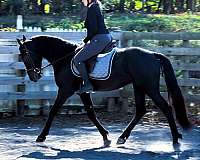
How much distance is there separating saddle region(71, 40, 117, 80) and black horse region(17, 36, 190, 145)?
0.28 ft

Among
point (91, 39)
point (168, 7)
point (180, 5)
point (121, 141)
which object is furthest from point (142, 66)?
point (180, 5)

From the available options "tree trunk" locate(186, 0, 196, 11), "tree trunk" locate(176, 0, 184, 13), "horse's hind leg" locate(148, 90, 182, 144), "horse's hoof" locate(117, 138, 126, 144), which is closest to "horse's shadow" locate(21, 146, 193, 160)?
"horse's hind leg" locate(148, 90, 182, 144)

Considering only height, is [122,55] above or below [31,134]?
above

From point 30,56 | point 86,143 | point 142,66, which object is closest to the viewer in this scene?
point 142,66

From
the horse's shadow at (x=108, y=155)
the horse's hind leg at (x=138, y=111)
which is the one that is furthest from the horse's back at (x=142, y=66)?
the horse's shadow at (x=108, y=155)

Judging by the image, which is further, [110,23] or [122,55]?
[110,23]

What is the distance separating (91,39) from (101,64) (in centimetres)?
43

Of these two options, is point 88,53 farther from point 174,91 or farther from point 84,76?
point 174,91

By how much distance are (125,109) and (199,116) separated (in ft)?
5.24

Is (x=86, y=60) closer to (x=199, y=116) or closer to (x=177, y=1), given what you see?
(x=199, y=116)

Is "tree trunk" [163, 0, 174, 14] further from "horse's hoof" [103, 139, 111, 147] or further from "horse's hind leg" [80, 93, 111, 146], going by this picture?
"horse's hoof" [103, 139, 111, 147]

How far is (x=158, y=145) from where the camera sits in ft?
28.3

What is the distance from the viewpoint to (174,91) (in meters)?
8.71

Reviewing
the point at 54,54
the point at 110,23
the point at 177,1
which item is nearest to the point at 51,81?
the point at 54,54
